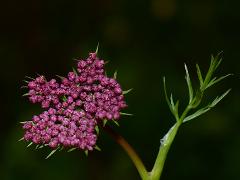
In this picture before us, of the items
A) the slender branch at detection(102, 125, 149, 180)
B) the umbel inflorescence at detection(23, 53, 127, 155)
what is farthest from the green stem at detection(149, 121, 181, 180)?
the umbel inflorescence at detection(23, 53, 127, 155)

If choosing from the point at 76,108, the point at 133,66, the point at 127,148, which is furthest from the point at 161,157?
the point at 133,66

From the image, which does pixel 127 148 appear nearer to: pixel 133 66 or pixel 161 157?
pixel 161 157

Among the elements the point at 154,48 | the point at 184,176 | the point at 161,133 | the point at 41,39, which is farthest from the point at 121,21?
the point at 184,176

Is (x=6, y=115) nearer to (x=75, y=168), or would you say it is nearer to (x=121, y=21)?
(x=75, y=168)

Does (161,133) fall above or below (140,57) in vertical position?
below

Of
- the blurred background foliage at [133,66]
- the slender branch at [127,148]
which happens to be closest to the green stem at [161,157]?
the slender branch at [127,148]

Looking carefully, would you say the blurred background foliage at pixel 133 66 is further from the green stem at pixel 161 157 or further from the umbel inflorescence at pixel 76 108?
the umbel inflorescence at pixel 76 108
